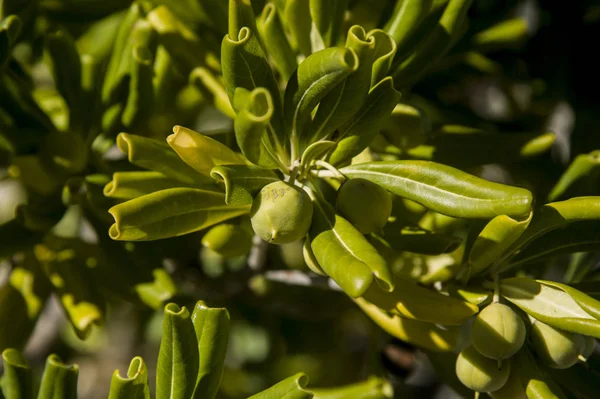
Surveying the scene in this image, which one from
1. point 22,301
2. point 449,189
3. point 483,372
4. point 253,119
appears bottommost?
point 22,301

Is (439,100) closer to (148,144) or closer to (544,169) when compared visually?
(544,169)

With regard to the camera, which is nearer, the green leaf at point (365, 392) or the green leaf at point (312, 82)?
the green leaf at point (312, 82)

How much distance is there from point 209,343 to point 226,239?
0.24 metres

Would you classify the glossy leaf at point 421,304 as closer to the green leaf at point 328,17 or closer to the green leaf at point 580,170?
the green leaf at point 580,170

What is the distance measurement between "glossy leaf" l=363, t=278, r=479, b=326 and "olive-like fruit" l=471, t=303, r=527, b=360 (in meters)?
0.03

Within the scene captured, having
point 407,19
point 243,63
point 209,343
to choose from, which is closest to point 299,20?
point 407,19

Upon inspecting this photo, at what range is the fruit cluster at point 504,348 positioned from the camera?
46.3 inches

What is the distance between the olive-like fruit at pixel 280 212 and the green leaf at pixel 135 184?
0.18 meters

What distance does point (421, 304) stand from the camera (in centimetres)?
123

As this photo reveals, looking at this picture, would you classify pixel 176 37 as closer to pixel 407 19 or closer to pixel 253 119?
pixel 407 19

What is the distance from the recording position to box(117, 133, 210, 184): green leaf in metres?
1.17

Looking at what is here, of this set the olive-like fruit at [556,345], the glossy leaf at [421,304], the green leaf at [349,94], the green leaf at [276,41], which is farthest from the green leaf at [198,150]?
the olive-like fruit at [556,345]

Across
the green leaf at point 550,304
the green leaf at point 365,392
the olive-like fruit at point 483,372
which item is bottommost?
the green leaf at point 365,392

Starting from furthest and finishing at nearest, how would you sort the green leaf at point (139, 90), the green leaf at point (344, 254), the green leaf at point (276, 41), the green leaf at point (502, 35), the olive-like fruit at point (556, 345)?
the green leaf at point (502, 35), the green leaf at point (139, 90), the green leaf at point (276, 41), the olive-like fruit at point (556, 345), the green leaf at point (344, 254)
